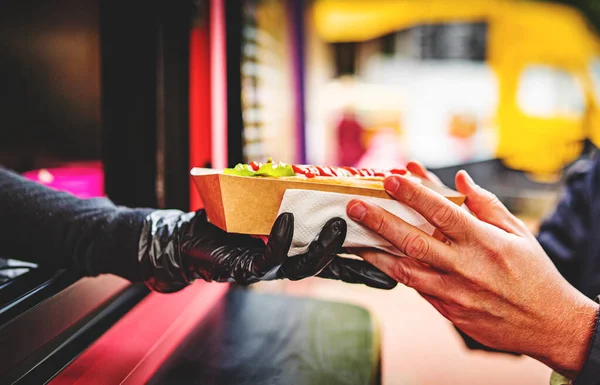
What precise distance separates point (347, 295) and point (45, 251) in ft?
7.06

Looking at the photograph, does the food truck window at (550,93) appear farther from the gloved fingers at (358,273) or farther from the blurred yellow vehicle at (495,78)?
the gloved fingers at (358,273)

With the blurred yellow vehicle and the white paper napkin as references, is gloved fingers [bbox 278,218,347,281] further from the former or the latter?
the blurred yellow vehicle

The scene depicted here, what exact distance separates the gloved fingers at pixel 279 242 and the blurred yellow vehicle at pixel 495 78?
601cm

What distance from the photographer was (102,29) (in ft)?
5.53

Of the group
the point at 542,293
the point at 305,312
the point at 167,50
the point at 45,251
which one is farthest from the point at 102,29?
the point at 542,293

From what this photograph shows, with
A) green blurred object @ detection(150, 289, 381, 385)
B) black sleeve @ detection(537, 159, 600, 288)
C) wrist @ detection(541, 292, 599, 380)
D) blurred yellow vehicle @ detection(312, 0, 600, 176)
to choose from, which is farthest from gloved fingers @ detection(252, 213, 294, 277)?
blurred yellow vehicle @ detection(312, 0, 600, 176)

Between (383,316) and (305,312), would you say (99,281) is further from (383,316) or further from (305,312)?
(383,316)

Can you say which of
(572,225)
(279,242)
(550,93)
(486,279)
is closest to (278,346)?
(279,242)

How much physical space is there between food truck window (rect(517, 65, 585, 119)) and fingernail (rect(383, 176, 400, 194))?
6.90m

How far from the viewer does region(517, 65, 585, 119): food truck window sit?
6.83 metres

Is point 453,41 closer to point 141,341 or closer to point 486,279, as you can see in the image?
point 486,279

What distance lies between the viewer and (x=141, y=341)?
1031mm

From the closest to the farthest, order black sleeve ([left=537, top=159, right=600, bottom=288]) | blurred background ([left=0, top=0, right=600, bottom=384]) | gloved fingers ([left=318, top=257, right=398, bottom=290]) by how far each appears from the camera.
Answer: gloved fingers ([left=318, top=257, right=398, bottom=290]), black sleeve ([left=537, top=159, right=600, bottom=288]), blurred background ([left=0, top=0, right=600, bottom=384])

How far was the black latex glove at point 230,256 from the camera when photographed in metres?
0.84
